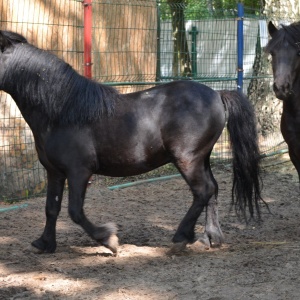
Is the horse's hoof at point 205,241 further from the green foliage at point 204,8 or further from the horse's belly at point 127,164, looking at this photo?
the green foliage at point 204,8

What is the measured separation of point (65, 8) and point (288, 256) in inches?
177

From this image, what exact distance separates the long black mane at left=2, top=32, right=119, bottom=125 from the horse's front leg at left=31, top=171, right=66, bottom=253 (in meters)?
0.54

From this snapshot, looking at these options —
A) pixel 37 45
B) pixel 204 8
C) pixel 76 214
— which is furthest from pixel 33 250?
pixel 204 8

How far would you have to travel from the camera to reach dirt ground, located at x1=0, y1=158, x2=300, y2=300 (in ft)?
13.7

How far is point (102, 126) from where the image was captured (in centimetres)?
511

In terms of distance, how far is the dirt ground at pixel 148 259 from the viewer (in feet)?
13.7

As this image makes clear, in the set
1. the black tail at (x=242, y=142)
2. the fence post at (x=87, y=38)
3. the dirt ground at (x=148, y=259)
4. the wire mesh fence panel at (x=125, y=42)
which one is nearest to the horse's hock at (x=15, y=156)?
the dirt ground at (x=148, y=259)

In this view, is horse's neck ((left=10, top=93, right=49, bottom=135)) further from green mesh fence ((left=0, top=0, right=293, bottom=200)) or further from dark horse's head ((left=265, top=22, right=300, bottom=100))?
green mesh fence ((left=0, top=0, right=293, bottom=200))

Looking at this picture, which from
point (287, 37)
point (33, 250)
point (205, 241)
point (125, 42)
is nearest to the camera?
point (33, 250)

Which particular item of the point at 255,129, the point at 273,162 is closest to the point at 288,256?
the point at 255,129

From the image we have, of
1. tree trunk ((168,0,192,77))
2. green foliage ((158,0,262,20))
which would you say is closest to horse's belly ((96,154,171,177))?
green foliage ((158,0,262,20))

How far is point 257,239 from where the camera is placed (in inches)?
226

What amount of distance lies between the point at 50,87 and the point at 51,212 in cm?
110

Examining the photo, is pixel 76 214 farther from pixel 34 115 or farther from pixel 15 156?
pixel 15 156
